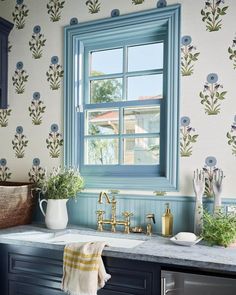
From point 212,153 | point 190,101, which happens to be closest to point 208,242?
point 212,153

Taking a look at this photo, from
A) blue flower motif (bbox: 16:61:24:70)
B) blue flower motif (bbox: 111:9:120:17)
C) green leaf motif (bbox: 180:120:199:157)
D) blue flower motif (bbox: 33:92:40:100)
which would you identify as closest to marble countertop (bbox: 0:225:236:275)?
green leaf motif (bbox: 180:120:199:157)

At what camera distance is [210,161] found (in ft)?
7.13

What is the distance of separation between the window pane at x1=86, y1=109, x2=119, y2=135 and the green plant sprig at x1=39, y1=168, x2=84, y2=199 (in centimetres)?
38

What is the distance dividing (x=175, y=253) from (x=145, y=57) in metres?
1.42

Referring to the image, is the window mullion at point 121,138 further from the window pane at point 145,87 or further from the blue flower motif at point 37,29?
the blue flower motif at point 37,29

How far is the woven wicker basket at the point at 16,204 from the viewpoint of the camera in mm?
2396

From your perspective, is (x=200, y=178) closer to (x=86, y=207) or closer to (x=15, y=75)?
(x=86, y=207)

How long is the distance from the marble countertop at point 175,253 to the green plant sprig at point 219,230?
0.17ft

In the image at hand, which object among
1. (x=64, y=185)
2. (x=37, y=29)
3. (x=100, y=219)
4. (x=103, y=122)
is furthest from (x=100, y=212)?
(x=37, y=29)

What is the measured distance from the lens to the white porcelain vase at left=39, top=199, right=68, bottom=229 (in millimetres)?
2412

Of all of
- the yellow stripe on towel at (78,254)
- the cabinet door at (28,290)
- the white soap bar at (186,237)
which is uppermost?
the white soap bar at (186,237)

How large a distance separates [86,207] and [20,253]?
2.00 ft

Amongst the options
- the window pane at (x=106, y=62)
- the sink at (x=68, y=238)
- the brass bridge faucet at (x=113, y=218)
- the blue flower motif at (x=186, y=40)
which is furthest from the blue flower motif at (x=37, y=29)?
the sink at (x=68, y=238)

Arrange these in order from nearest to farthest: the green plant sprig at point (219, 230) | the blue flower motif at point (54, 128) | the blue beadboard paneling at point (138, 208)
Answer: the green plant sprig at point (219, 230) < the blue beadboard paneling at point (138, 208) < the blue flower motif at point (54, 128)
